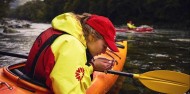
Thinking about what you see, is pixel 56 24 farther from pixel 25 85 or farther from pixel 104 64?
pixel 104 64

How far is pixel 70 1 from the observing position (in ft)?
292

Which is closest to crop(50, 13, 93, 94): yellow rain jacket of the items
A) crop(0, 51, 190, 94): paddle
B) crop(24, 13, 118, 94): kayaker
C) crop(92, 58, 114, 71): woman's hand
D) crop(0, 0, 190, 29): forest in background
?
crop(24, 13, 118, 94): kayaker

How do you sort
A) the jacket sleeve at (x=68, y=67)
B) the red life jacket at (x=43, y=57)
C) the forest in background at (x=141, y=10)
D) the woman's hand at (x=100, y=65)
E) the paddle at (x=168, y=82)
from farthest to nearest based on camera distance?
the forest in background at (x=141, y=10)
the paddle at (x=168, y=82)
the woman's hand at (x=100, y=65)
the red life jacket at (x=43, y=57)
the jacket sleeve at (x=68, y=67)

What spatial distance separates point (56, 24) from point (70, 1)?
87460 mm

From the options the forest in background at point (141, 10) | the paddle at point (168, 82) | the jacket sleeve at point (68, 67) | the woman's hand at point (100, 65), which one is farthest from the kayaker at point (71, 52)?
the forest in background at point (141, 10)

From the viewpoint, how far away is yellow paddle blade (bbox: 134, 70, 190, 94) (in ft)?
13.4

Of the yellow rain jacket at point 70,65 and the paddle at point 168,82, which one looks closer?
the yellow rain jacket at point 70,65

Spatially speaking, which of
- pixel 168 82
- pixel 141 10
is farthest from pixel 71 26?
pixel 141 10

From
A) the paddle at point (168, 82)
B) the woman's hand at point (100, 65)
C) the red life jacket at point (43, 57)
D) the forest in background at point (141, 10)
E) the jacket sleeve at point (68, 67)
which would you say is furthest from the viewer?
the forest in background at point (141, 10)

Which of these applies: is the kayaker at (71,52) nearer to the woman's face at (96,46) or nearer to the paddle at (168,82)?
the woman's face at (96,46)

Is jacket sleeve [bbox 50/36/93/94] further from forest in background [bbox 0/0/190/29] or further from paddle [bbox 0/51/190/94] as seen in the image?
forest in background [bbox 0/0/190/29]

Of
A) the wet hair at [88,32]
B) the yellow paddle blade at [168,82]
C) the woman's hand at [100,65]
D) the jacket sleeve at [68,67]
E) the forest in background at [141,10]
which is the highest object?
the wet hair at [88,32]

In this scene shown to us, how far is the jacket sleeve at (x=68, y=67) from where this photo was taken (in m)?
2.43

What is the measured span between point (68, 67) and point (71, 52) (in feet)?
0.40
